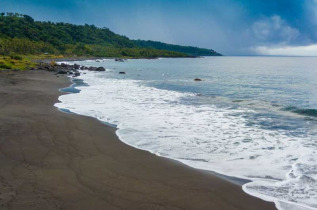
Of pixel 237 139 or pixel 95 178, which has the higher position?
pixel 237 139

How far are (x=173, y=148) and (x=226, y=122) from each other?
248 inches

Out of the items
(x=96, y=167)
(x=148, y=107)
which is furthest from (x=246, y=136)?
(x=148, y=107)

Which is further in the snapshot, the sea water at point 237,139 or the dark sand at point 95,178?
the sea water at point 237,139

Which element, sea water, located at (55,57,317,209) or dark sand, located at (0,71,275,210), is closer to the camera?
dark sand, located at (0,71,275,210)

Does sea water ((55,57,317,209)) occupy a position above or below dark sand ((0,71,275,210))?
above

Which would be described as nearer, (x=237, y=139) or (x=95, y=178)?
(x=95, y=178)

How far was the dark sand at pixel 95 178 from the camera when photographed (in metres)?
7.18

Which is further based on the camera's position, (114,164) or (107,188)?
(114,164)

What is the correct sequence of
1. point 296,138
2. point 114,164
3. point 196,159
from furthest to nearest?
1. point 296,138
2. point 196,159
3. point 114,164

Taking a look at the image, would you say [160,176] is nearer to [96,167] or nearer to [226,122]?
[96,167]

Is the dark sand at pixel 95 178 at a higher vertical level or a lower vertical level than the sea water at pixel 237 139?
lower

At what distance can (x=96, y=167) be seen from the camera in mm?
9469

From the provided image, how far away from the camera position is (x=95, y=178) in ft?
28.1

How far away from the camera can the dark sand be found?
23.6 ft
